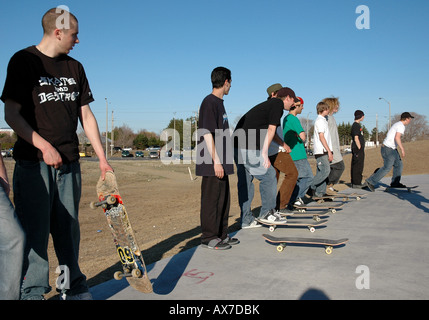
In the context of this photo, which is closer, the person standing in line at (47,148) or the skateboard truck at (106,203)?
the person standing in line at (47,148)

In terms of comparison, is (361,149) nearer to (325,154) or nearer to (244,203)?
(325,154)

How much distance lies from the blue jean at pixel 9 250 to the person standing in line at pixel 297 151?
5.82 metres

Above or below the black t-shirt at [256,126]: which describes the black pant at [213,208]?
below

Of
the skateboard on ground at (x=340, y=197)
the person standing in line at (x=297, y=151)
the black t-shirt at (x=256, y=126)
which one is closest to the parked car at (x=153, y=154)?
the skateboard on ground at (x=340, y=197)

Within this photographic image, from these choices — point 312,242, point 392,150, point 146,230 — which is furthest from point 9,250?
point 392,150

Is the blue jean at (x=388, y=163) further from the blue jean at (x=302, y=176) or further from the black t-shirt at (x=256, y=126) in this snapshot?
the black t-shirt at (x=256, y=126)

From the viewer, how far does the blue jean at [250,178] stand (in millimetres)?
5781

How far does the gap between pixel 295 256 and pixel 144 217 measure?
671 cm

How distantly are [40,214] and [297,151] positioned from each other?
5.75 metres

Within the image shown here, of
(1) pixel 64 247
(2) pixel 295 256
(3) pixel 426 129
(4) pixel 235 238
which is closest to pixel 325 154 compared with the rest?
(4) pixel 235 238

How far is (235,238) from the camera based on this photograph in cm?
512

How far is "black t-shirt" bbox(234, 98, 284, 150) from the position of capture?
19.1 feet

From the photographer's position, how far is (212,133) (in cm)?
473

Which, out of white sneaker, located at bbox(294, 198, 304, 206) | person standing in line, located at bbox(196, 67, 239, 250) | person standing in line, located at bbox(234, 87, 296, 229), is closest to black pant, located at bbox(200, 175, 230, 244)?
person standing in line, located at bbox(196, 67, 239, 250)
